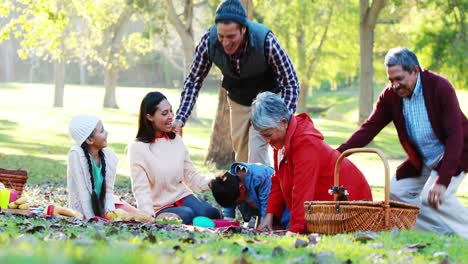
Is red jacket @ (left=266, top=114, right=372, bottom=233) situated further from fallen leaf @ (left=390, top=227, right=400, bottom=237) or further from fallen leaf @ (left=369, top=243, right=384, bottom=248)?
fallen leaf @ (left=369, top=243, right=384, bottom=248)

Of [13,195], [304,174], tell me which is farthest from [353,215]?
[13,195]

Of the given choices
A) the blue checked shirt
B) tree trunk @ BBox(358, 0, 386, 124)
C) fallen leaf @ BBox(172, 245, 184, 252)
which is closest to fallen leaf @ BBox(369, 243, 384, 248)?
fallen leaf @ BBox(172, 245, 184, 252)

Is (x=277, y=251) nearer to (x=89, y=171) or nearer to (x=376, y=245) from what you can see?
(x=376, y=245)

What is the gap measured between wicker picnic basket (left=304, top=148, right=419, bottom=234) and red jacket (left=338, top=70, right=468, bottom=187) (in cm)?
103

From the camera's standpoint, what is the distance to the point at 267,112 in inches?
302

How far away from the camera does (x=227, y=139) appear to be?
19.2 metres

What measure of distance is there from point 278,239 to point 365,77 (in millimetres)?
25458

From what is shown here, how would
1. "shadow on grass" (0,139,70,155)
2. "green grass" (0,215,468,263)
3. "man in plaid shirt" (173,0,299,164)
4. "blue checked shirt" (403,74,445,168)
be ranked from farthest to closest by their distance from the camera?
"shadow on grass" (0,139,70,155) → "man in plaid shirt" (173,0,299,164) → "blue checked shirt" (403,74,445,168) → "green grass" (0,215,468,263)

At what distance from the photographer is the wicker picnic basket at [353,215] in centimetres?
732

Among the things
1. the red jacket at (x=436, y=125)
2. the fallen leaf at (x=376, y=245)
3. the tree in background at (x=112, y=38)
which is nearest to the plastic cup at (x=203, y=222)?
the red jacket at (x=436, y=125)

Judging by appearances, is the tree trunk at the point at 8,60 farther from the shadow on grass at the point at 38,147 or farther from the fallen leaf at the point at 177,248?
the fallen leaf at the point at 177,248

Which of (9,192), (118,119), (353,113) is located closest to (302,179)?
(9,192)

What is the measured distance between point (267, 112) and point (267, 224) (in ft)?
3.66

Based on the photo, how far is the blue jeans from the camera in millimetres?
9805
